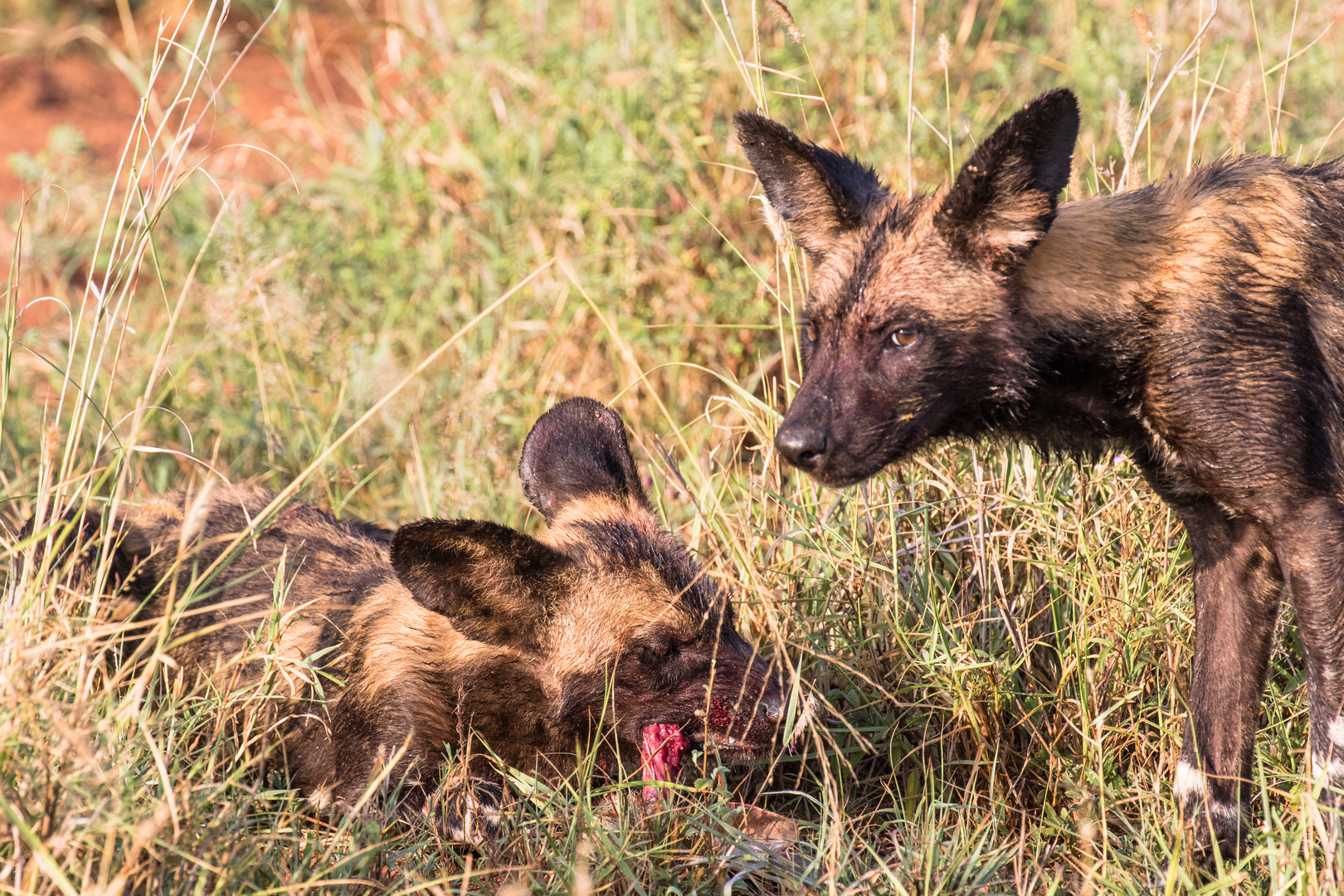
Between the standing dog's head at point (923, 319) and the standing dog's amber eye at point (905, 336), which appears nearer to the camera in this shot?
the standing dog's head at point (923, 319)

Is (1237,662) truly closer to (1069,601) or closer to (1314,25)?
(1069,601)

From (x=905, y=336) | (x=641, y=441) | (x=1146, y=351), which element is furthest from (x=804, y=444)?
(x=641, y=441)

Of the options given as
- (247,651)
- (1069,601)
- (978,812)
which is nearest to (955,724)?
(978,812)

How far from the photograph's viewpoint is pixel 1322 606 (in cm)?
292

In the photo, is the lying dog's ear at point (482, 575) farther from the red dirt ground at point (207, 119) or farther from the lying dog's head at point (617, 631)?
the red dirt ground at point (207, 119)

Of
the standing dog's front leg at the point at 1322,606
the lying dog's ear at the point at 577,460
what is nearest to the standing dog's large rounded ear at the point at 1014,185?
the standing dog's front leg at the point at 1322,606

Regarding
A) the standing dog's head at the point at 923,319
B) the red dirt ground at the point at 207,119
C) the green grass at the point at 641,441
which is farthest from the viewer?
the red dirt ground at the point at 207,119

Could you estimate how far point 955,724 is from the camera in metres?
3.61

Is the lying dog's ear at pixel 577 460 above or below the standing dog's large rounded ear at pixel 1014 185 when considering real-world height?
below

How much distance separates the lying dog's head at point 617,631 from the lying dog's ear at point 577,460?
0.85 feet

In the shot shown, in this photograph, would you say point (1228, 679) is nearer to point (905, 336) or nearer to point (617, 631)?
point (905, 336)

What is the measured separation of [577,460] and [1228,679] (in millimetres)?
1884

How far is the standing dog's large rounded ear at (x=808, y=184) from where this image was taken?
3.28 metres

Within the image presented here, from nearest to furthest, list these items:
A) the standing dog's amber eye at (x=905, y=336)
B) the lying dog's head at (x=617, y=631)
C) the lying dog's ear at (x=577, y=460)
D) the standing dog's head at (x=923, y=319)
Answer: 1. the standing dog's head at (x=923, y=319)
2. the standing dog's amber eye at (x=905, y=336)
3. the lying dog's head at (x=617, y=631)
4. the lying dog's ear at (x=577, y=460)
